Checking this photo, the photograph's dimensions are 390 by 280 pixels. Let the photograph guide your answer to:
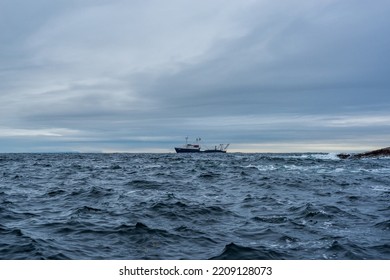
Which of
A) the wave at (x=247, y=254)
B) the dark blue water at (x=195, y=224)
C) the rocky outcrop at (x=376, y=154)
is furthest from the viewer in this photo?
the rocky outcrop at (x=376, y=154)

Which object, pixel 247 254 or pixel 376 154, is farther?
pixel 376 154

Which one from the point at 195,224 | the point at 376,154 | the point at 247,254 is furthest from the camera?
the point at 376,154

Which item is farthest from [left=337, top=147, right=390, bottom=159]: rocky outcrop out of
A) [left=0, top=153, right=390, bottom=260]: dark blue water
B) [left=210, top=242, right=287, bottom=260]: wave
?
[left=210, top=242, right=287, bottom=260]: wave

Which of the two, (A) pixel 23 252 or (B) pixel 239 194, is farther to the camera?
(B) pixel 239 194

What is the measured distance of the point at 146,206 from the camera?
60.0 ft

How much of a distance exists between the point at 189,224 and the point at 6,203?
10356mm

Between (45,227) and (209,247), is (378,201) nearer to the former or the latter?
(209,247)

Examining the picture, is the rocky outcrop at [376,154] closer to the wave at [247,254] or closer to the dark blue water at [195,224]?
the dark blue water at [195,224]

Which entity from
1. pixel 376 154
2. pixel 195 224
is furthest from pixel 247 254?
pixel 376 154

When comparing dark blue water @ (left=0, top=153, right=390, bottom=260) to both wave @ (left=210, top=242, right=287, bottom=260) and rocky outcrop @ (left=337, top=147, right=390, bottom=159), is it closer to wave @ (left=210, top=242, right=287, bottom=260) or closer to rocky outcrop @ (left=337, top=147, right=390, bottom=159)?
wave @ (left=210, top=242, right=287, bottom=260)

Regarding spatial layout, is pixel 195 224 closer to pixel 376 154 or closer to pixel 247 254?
pixel 247 254

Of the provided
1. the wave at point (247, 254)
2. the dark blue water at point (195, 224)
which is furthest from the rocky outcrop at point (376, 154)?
the wave at point (247, 254)

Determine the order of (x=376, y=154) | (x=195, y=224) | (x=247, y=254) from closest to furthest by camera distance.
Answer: (x=247, y=254) < (x=195, y=224) < (x=376, y=154)
